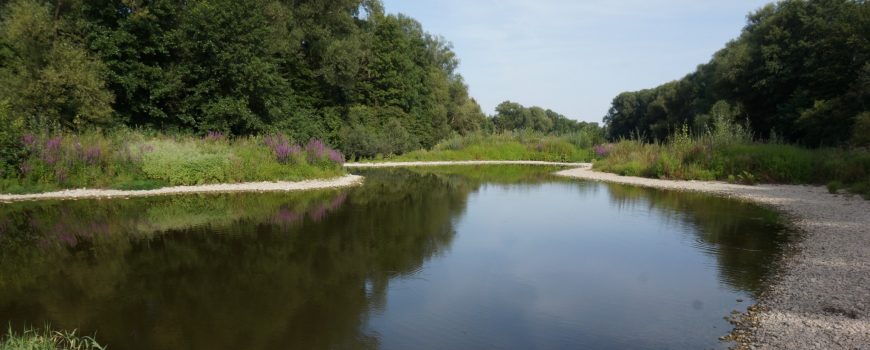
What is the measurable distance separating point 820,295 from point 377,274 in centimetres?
528

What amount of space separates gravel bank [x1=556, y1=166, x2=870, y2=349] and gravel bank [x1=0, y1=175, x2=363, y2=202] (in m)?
13.6

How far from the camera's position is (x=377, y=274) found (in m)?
6.93

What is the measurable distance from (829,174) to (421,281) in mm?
18287

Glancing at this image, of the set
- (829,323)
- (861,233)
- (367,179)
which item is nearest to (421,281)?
(829,323)

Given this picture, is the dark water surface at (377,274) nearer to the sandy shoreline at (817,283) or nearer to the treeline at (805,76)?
the sandy shoreline at (817,283)

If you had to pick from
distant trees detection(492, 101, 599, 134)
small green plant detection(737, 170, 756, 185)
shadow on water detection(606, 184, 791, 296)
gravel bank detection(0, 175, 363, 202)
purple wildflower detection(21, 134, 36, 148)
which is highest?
distant trees detection(492, 101, 599, 134)

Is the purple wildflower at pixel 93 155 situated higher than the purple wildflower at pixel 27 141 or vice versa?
the purple wildflower at pixel 27 141

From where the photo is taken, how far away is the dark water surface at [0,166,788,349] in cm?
490

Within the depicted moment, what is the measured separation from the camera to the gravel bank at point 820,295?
14.6 feet

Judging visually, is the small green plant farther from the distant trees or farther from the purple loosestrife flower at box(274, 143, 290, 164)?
the distant trees

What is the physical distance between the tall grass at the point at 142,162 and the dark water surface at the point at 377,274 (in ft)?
7.75

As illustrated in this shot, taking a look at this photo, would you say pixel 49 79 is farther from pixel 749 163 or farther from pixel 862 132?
pixel 862 132

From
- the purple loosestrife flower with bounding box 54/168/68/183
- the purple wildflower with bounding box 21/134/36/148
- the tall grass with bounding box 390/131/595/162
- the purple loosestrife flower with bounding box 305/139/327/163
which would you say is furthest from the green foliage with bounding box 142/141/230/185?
the tall grass with bounding box 390/131/595/162

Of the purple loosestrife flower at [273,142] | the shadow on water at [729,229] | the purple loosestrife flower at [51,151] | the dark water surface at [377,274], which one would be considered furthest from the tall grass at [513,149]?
the dark water surface at [377,274]
